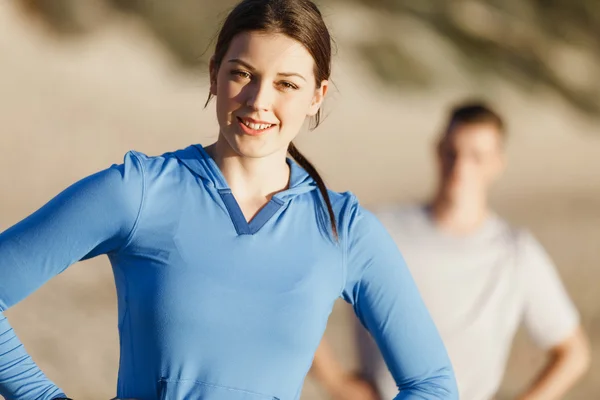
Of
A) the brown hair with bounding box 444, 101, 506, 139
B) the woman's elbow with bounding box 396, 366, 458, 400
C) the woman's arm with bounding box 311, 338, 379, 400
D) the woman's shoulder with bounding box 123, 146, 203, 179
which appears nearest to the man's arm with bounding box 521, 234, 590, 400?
the brown hair with bounding box 444, 101, 506, 139

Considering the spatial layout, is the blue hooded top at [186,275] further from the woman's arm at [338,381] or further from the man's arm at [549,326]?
the man's arm at [549,326]

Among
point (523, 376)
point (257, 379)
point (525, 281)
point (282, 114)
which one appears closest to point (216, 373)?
point (257, 379)

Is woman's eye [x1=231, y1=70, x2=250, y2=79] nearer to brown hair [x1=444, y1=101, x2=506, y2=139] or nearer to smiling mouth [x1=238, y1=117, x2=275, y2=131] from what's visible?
smiling mouth [x1=238, y1=117, x2=275, y2=131]

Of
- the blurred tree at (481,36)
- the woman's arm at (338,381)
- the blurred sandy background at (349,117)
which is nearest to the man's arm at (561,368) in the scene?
the woman's arm at (338,381)

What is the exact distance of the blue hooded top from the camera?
64.5 inches

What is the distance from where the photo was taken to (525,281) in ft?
9.51

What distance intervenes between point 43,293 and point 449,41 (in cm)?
623

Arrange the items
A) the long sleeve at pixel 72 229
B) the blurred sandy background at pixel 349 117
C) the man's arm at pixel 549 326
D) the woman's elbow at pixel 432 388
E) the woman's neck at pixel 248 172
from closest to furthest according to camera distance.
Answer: the long sleeve at pixel 72 229 < the woman's neck at pixel 248 172 < the woman's elbow at pixel 432 388 < the man's arm at pixel 549 326 < the blurred sandy background at pixel 349 117

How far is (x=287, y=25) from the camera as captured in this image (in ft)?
5.65

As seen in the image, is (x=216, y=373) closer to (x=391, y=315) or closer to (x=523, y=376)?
(x=391, y=315)

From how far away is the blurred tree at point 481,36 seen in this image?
1036 cm

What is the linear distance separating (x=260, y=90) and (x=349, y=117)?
8.99 m

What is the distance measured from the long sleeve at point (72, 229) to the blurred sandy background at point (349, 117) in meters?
5.47

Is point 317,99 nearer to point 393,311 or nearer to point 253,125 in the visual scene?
point 253,125
